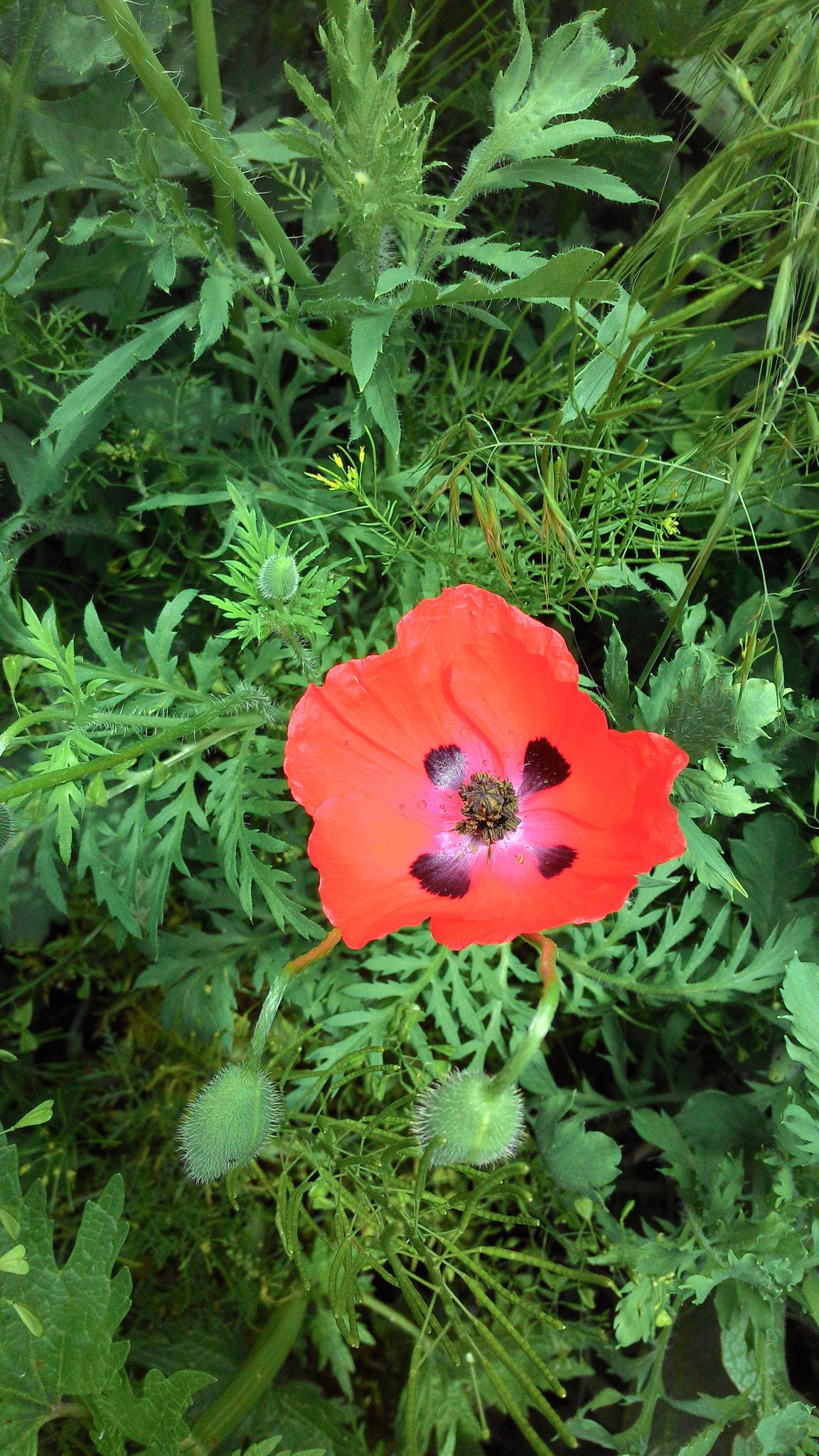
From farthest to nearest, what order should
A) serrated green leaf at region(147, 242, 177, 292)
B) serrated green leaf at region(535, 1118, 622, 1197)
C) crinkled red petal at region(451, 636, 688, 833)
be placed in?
1. serrated green leaf at region(535, 1118, 622, 1197)
2. serrated green leaf at region(147, 242, 177, 292)
3. crinkled red petal at region(451, 636, 688, 833)

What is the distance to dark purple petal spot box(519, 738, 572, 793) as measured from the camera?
4.25 feet

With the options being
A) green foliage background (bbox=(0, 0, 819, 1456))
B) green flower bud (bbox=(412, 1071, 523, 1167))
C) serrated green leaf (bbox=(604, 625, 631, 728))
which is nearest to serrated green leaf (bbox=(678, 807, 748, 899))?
green foliage background (bbox=(0, 0, 819, 1456))

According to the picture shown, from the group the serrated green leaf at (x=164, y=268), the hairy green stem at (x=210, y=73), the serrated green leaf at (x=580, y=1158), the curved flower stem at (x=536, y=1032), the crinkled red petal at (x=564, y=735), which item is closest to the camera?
the curved flower stem at (x=536, y=1032)

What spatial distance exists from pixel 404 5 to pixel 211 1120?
1.86 metres

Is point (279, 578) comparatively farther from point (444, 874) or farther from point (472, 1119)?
point (472, 1119)

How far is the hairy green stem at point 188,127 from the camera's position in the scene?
125 centimetres

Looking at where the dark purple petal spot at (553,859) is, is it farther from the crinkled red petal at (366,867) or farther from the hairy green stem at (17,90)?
the hairy green stem at (17,90)

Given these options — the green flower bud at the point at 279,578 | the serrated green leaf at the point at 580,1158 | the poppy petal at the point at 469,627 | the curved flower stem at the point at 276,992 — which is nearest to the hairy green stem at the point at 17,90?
the green flower bud at the point at 279,578

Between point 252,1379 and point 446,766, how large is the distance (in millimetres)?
1053

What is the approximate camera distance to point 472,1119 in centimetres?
99

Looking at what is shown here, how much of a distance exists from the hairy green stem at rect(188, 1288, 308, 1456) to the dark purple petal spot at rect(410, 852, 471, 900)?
88cm

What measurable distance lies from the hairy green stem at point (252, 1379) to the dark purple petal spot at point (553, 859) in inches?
36.9

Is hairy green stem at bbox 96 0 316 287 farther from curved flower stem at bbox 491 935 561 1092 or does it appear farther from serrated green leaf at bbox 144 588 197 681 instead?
curved flower stem at bbox 491 935 561 1092

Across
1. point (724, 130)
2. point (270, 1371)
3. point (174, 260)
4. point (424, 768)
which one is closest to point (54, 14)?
point (174, 260)
